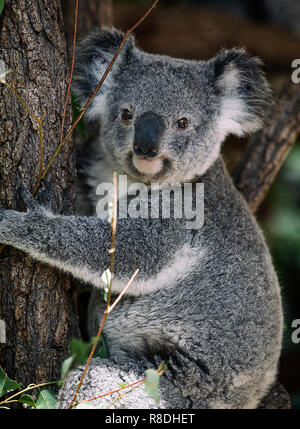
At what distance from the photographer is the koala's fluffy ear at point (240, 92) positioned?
10.7 ft

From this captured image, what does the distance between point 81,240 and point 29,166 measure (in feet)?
1.56

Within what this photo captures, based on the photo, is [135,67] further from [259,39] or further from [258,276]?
[259,39]

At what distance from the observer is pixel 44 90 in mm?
2627

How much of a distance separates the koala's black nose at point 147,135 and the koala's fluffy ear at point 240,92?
0.64 metres

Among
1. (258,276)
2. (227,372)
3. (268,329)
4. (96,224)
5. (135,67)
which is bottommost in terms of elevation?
(227,372)

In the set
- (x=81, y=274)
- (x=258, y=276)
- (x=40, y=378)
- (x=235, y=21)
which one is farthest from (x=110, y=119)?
(x=235, y=21)

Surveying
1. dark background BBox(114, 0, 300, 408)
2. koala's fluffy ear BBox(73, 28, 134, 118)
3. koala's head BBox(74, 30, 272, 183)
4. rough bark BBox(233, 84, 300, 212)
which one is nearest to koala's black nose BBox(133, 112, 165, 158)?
koala's head BBox(74, 30, 272, 183)

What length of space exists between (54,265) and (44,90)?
3.01ft

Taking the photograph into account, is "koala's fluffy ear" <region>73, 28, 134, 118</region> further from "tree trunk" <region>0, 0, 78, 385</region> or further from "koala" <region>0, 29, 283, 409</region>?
"tree trunk" <region>0, 0, 78, 385</region>

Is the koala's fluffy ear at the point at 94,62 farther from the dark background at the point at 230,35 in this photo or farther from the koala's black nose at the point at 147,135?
the dark background at the point at 230,35

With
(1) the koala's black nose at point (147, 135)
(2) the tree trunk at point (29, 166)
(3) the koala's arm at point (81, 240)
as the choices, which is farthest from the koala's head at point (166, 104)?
(2) the tree trunk at point (29, 166)

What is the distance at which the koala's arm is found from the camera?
2508mm

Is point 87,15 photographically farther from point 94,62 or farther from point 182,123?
point 182,123

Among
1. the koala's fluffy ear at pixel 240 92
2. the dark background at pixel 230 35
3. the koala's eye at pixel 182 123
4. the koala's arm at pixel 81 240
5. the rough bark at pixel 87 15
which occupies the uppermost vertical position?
the dark background at pixel 230 35
